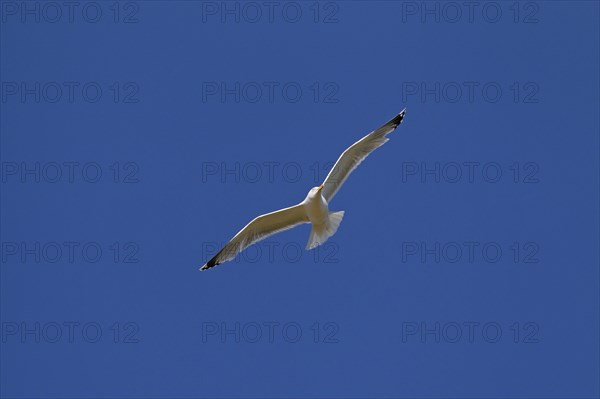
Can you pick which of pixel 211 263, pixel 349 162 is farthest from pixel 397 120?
pixel 211 263

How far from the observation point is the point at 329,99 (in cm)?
1492

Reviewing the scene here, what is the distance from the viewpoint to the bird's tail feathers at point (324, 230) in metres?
12.4

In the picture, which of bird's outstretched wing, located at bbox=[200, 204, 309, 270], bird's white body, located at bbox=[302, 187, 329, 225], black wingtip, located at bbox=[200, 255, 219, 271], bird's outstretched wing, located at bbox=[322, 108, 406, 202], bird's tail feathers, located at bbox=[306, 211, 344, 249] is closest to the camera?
bird's white body, located at bbox=[302, 187, 329, 225]

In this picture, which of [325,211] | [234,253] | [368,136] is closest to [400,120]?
[368,136]

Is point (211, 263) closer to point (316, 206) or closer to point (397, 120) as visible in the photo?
point (316, 206)

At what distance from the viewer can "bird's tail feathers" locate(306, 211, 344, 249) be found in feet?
40.5

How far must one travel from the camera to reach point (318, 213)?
12289mm

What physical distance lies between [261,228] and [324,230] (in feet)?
2.86

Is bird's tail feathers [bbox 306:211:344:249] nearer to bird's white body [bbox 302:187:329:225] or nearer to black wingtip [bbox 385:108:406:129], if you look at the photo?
bird's white body [bbox 302:187:329:225]

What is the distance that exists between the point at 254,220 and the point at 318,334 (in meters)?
2.13

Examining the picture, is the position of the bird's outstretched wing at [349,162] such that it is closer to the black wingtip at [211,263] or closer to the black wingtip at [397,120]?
the black wingtip at [397,120]

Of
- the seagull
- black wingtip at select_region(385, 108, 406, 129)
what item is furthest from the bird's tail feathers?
black wingtip at select_region(385, 108, 406, 129)

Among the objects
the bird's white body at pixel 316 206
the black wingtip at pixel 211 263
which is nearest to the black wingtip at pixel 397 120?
the bird's white body at pixel 316 206

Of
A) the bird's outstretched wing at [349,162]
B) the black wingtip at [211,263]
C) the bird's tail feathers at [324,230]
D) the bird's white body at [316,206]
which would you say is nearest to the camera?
the bird's white body at [316,206]
